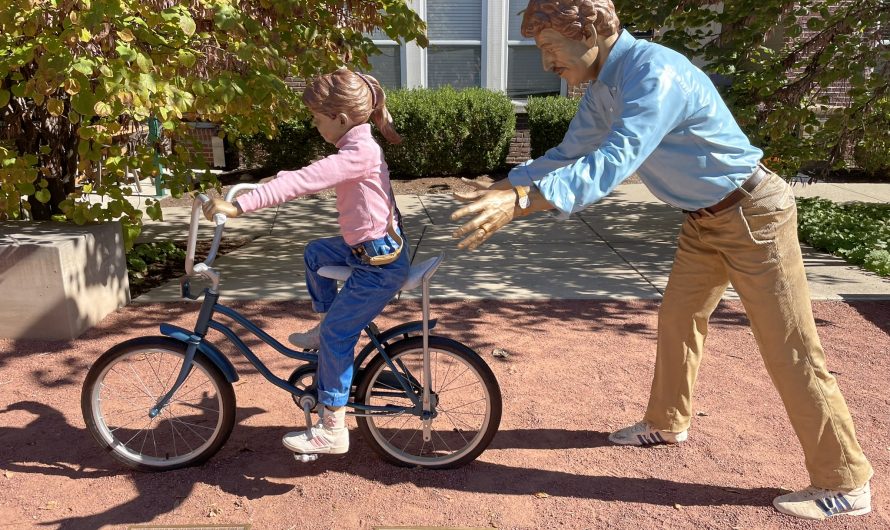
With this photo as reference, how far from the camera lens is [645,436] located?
12.7ft

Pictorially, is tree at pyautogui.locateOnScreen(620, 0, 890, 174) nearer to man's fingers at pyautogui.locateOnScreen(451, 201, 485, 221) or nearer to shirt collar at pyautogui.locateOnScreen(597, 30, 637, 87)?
shirt collar at pyautogui.locateOnScreen(597, 30, 637, 87)

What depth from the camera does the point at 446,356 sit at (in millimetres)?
3578

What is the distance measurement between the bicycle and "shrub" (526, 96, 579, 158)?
838 centimetres

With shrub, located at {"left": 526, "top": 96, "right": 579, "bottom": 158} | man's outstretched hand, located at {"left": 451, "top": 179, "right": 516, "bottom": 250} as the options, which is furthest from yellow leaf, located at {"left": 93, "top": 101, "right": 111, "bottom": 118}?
shrub, located at {"left": 526, "top": 96, "right": 579, "bottom": 158}

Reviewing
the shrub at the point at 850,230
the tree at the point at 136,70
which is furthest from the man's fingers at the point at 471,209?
the shrub at the point at 850,230

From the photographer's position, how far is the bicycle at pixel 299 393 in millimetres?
3383

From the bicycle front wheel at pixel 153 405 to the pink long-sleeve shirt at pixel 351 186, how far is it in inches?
34.5

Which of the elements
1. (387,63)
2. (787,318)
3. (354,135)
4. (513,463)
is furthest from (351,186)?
(387,63)

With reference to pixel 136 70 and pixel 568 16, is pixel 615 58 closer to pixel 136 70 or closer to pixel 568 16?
pixel 568 16

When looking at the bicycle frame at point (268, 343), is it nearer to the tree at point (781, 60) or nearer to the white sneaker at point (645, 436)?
the white sneaker at point (645, 436)

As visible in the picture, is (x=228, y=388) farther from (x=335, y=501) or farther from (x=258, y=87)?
(x=258, y=87)

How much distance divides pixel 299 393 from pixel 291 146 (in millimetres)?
9062

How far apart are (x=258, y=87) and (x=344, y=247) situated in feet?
7.23

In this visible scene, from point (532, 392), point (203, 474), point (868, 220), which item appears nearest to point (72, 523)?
point (203, 474)
